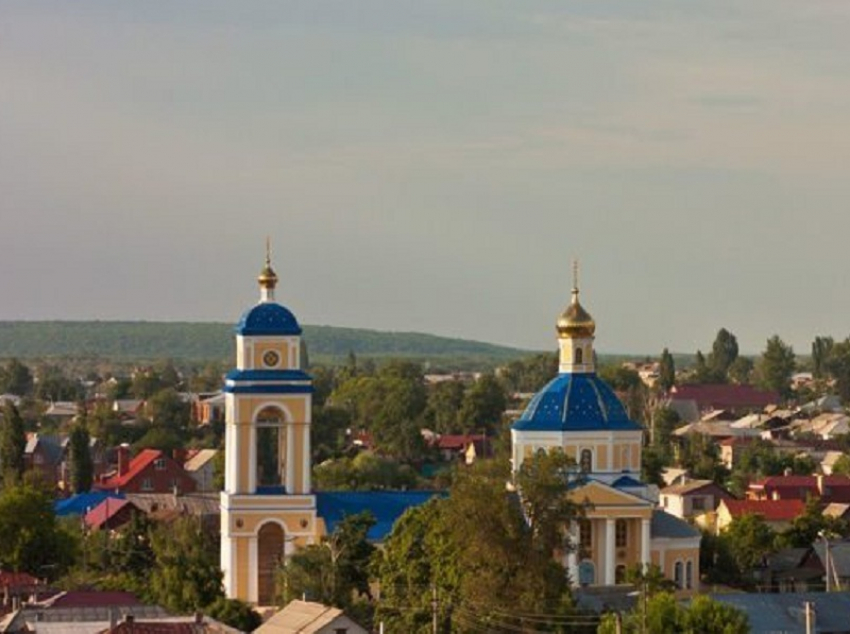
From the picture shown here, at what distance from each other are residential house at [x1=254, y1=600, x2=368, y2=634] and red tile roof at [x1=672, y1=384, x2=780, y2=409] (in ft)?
333

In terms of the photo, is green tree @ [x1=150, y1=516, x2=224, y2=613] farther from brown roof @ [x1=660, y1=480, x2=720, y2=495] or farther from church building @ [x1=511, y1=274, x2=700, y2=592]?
brown roof @ [x1=660, y1=480, x2=720, y2=495]

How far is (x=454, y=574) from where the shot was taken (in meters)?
53.1

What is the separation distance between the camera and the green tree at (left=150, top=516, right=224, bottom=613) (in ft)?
176

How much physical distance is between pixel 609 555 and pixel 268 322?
9.35 m

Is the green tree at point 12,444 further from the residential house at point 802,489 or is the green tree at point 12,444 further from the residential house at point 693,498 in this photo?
the residential house at point 802,489

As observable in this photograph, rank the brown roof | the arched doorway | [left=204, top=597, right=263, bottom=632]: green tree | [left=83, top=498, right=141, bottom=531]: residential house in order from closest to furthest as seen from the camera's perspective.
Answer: [left=204, top=597, right=263, bottom=632]: green tree → the arched doorway → [left=83, top=498, right=141, bottom=531]: residential house → the brown roof

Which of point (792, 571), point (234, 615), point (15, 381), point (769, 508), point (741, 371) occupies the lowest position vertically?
point (234, 615)

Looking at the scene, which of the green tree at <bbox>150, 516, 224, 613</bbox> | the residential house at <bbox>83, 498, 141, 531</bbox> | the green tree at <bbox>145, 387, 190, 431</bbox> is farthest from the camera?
the green tree at <bbox>145, 387, 190, 431</bbox>

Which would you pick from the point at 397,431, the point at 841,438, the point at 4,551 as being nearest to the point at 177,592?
the point at 4,551

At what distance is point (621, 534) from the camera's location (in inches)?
2469

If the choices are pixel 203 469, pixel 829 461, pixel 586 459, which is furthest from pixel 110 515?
pixel 829 461

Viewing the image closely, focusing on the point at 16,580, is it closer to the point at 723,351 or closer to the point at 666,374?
the point at 666,374

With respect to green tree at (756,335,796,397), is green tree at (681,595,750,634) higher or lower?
lower

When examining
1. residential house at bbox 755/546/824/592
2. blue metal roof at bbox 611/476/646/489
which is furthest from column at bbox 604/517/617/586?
residential house at bbox 755/546/824/592
